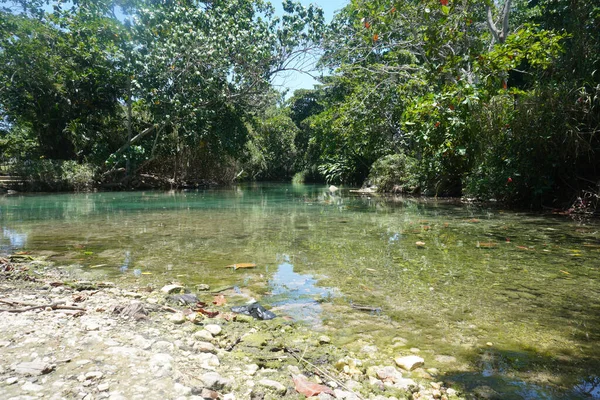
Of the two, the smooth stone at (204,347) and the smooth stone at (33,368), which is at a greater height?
the smooth stone at (33,368)

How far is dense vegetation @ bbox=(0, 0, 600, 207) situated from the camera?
9.00m

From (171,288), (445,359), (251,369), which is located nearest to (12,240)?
(171,288)

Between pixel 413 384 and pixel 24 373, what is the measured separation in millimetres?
1914

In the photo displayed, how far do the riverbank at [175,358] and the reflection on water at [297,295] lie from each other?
20 cm

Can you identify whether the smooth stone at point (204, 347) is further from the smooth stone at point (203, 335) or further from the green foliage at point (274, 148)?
the green foliage at point (274, 148)

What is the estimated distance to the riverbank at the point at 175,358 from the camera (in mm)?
1783

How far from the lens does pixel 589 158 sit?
843 cm

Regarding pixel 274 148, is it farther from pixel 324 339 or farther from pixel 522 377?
pixel 522 377

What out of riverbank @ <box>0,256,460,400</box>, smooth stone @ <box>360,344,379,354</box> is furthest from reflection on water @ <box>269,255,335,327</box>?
smooth stone @ <box>360,344,379,354</box>

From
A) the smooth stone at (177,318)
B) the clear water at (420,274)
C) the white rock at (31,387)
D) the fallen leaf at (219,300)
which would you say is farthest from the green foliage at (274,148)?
the white rock at (31,387)

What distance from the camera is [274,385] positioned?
1.91 m

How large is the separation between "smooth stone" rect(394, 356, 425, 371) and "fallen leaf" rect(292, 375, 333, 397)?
531mm

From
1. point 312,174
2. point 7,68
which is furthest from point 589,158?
point 312,174

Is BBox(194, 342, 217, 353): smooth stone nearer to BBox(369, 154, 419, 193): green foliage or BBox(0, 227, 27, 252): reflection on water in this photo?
BBox(0, 227, 27, 252): reflection on water
